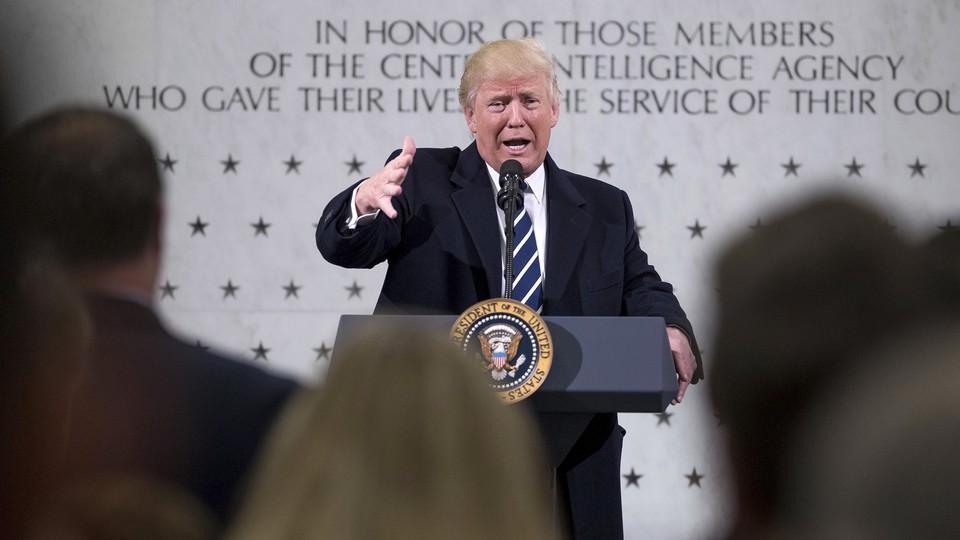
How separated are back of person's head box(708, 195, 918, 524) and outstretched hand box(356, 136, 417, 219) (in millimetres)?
1692

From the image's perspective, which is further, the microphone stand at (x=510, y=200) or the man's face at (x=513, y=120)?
the man's face at (x=513, y=120)

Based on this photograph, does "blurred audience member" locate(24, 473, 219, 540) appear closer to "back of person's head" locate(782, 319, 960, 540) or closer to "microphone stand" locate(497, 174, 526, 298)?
"back of person's head" locate(782, 319, 960, 540)

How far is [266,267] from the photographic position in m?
7.03

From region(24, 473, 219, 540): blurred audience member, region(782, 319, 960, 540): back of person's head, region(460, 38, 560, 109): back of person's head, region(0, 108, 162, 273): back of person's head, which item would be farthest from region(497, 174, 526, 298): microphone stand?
region(782, 319, 960, 540): back of person's head

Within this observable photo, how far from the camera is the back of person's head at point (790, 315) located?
1.33 metres

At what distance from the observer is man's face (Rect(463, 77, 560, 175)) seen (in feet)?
12.6

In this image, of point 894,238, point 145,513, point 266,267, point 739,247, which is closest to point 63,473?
point 145,513

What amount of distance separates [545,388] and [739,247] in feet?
4.54

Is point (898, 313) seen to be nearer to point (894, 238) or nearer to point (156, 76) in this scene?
point (894, 238)

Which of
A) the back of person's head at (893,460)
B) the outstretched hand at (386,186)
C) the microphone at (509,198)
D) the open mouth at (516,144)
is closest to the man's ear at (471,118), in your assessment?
the open mouth at (516,144)

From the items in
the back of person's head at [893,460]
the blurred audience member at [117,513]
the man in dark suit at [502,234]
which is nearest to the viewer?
the back of person's head at [893,460]

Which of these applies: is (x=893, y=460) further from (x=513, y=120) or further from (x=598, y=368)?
(x=513, y=120)

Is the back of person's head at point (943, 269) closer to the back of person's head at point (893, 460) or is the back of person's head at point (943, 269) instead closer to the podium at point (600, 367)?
the back of person's head at point (893, 460)

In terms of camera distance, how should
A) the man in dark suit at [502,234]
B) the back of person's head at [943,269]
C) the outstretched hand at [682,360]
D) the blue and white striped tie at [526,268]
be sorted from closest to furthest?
the back of person's head at [943,269] → the outstretched hand at [682,360] → the man in dark suit at [502,234] → the blue and white striped tie at [526,268]
